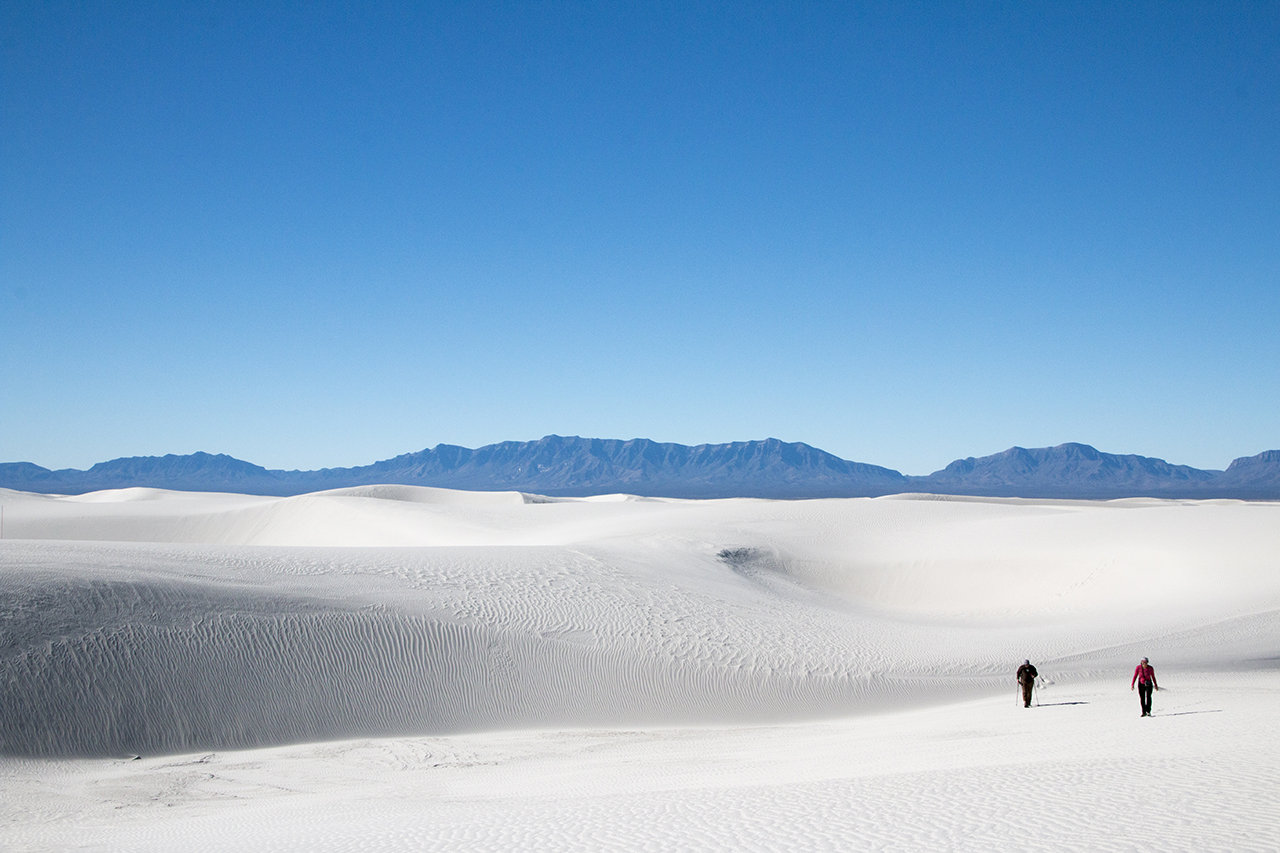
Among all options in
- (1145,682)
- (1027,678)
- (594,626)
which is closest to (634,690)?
(594,626)

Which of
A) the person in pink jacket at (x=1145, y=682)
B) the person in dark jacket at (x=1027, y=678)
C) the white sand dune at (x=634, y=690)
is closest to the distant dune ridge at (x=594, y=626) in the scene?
the white sand dune at (x=634, y=690)

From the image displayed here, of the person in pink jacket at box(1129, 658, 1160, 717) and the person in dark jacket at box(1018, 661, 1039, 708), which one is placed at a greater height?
the person in pink jacket at box(1129, 658, 1160, 717)

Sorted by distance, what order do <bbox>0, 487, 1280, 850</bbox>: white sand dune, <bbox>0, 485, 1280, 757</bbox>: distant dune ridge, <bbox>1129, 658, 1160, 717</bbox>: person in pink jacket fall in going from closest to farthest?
1. <bbox>0, 487, 1280, 850</bbox>: white sand dune
2. <bbox>1129, 658, 1160, 717</bbox>: person in pink jacket
3. <bbox>0, 485, 1280, 757</bbox>: distant dune ridge

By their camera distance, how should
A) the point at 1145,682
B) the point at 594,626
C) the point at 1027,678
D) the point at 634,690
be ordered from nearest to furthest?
1. the point at 1145,682
2. the point at 1027,678
3. the point at 634,690
4. the point at 594,626

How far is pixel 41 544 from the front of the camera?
18078 mm

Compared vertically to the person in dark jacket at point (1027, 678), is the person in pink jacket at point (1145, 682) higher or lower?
higher

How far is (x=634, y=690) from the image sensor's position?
15.9m

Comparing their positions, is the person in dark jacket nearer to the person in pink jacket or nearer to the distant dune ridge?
the person in pink jacket

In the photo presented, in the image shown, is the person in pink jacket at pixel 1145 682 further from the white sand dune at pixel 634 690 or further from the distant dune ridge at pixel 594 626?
the distant dune ridge at pixel 594 626

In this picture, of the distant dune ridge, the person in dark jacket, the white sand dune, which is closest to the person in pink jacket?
the white sand dune

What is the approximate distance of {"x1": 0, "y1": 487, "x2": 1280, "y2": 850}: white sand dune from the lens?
7805mm

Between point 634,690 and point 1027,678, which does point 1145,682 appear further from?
point 634,690

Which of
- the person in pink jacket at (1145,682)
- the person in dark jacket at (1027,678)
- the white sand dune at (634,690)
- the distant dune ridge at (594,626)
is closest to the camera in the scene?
the white sand dune at (634,690)

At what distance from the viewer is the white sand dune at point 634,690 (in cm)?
780
